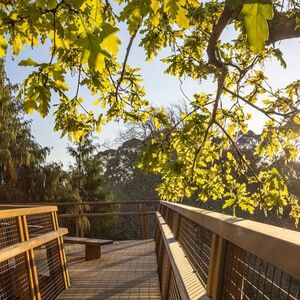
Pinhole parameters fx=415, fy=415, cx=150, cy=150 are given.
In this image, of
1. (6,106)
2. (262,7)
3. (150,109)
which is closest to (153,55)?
(150,109)

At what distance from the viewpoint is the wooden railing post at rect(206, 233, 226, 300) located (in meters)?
1.83

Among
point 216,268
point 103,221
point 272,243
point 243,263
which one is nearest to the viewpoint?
point 272,243

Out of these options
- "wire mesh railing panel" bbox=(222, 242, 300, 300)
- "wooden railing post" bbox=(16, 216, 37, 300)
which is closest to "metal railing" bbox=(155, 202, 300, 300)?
"wire mesh railing panel" bbox=(222, 242, 300, 300)

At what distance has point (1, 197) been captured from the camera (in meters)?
20.0

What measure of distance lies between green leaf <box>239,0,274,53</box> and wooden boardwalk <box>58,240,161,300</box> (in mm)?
5175

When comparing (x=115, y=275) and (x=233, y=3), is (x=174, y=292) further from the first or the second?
(x=115, y=275)

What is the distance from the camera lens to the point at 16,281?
452 centimetres

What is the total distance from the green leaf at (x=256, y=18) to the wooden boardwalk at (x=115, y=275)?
5175 millimetres

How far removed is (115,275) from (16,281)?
3178 mm

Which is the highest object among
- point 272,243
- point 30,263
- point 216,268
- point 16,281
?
point 272,243

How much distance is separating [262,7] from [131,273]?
705 cm

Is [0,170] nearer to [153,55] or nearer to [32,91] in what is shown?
[153,55]

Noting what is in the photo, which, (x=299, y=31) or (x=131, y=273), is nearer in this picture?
(x=299, y=31)

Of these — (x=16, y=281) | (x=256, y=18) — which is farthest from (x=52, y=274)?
(x=256, y=18)
